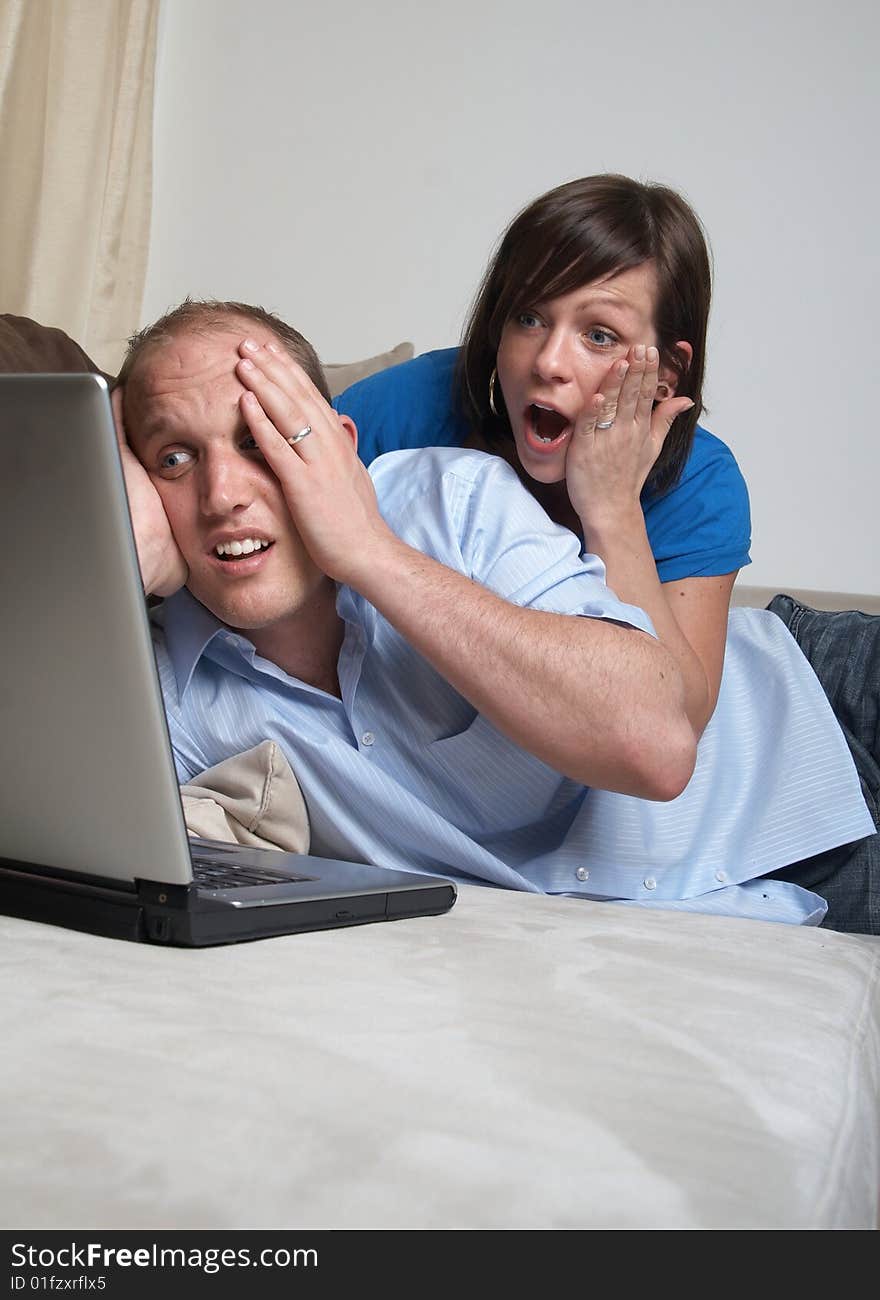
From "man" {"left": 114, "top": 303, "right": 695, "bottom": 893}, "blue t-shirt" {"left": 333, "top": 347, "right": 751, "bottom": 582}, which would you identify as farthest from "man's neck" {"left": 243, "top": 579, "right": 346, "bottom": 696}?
"blue t-shirt" {"left": 333, "top": 347, "right": 751, "bottom": 582}

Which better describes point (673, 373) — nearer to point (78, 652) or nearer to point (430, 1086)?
point (78, 652)

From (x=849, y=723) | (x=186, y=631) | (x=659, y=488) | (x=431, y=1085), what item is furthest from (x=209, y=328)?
(x=849, y=723)

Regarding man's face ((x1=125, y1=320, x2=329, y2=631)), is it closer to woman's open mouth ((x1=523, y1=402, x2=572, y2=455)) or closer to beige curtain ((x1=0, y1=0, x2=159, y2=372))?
woman's open mouth ((x1=523, y1=402, x2=572, y2=455))

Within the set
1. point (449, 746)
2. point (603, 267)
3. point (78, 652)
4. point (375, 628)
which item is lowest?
point (449, 746)

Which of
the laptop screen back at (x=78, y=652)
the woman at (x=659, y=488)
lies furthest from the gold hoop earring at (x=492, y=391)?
the laptop screen back at (x=78, y=652)

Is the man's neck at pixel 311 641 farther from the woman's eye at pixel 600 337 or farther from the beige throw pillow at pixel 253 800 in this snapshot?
the woman's eye at pixel 600 337

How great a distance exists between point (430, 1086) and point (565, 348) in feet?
3.60

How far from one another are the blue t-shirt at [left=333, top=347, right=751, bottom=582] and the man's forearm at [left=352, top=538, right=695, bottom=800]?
477mm

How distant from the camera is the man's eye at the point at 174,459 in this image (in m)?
1.18

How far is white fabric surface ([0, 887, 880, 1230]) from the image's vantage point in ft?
1.49

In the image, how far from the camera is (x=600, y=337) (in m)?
1.52

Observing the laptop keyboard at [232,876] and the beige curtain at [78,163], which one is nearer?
the laptop keyboard at [232,876]

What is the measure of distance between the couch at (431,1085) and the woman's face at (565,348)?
803 mm

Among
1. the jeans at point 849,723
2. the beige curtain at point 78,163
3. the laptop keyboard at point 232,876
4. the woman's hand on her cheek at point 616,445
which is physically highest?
the beige curtain at point 78,163
